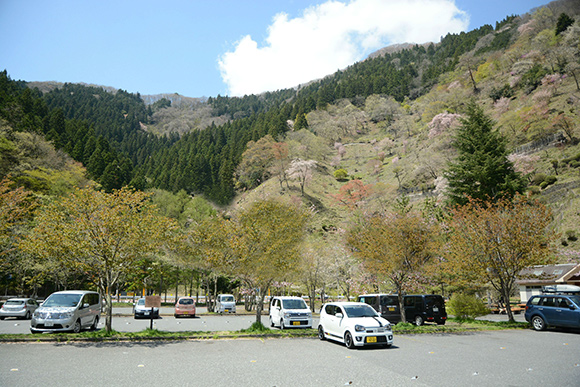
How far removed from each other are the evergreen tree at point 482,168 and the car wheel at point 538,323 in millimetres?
16467

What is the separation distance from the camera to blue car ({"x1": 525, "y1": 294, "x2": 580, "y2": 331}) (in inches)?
590

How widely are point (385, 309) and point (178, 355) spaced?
13000 millimetres

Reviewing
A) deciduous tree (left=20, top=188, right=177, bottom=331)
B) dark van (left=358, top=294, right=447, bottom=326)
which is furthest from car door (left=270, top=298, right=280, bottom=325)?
deciduous tree (left=20, top=188, right=177, bottom=331)

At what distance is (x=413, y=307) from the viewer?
19.5m

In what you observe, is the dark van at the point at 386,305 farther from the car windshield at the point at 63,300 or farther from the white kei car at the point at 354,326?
the car windshield at the point at 63,300

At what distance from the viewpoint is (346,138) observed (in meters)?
98.0

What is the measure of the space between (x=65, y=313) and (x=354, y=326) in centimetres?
1135

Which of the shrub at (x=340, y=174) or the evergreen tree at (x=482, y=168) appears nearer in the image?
the evergreen tree at (x=482, y=168)

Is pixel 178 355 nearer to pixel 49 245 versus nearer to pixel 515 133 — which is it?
pixel 49 245

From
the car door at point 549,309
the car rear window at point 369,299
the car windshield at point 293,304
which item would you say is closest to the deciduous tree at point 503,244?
the car door at point 549,309

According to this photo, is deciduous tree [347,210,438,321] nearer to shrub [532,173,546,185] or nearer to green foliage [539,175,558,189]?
green foliage [539,175,558,189]

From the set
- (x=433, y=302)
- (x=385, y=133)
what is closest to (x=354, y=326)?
(x=433, y=302)

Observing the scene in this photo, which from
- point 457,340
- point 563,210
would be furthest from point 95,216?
point 563,210

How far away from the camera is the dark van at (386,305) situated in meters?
19.1
